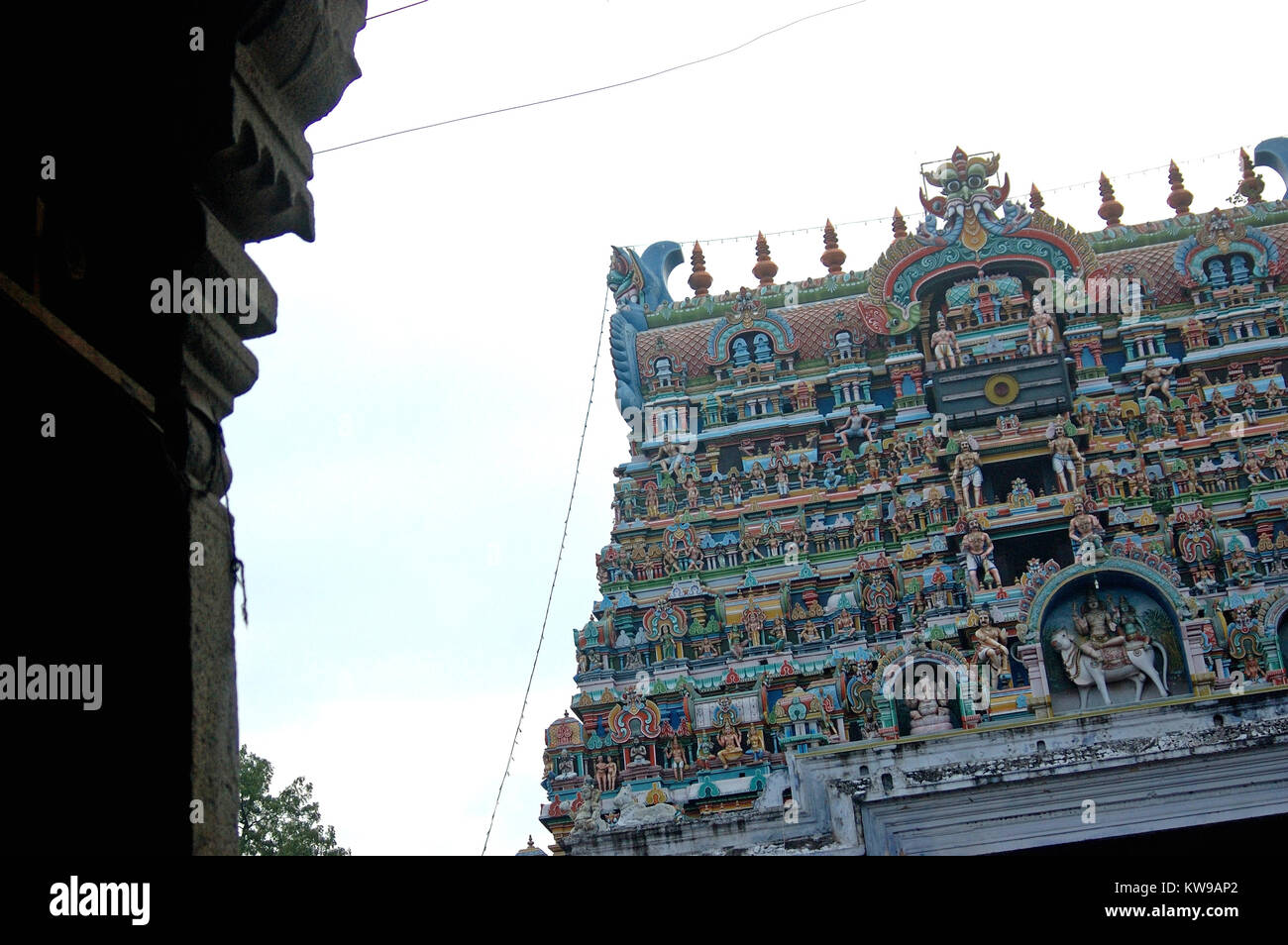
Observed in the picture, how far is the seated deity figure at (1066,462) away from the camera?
21.5m

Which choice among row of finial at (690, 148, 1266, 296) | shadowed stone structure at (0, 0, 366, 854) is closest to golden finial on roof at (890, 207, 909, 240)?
row of finial at (690, 148, 1266, 296)

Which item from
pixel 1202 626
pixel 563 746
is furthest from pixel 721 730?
pixel 1202 626

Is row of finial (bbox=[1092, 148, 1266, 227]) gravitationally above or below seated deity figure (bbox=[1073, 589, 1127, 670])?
above

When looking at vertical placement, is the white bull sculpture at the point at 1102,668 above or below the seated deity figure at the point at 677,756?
above

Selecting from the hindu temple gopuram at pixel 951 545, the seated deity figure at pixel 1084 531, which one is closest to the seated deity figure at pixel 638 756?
the hindu temple gopuram at pixel 951 545

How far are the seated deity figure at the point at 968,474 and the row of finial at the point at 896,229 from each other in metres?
5.07

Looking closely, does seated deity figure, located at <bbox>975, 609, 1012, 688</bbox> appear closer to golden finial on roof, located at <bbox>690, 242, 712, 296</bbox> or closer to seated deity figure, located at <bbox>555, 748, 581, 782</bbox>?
seated deity figure, located at <bbox>555, 748, 581, 782</bbox>

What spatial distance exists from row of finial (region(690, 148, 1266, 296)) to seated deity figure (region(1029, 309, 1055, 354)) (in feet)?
10.0

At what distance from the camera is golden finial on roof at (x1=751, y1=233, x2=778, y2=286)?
26.0 m

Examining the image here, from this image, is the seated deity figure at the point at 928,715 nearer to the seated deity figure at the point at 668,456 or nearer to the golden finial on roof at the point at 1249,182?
the seated deity figure at the point at 668,456

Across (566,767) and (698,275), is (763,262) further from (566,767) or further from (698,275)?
(566,767)
